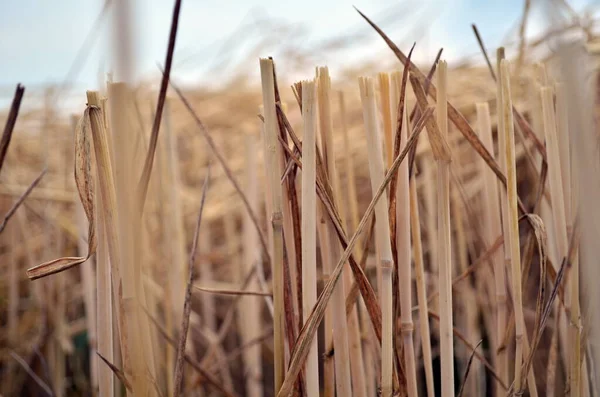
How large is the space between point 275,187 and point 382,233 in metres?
0.08

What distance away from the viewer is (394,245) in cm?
42

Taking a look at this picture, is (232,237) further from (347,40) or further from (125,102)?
(125,102)

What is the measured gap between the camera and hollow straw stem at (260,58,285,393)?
1.22 feet

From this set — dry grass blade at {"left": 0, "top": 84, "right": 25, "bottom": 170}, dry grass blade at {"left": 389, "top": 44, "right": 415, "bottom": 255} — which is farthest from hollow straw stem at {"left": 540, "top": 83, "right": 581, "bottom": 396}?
dry grass blade at {"left": 0, "top": 84, "right": 25, "bottom": 170}

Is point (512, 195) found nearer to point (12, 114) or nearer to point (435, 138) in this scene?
point (435, 138)

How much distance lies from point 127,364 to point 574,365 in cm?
34

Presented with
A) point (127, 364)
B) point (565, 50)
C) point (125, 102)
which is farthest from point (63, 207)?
point (565, 50)

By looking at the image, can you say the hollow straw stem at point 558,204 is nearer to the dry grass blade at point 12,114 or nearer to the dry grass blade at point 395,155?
the dry grass blade at point 395,155

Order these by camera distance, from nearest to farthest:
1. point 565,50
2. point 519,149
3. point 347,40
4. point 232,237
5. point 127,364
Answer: point 565,50, point 127,364, point 519,149, point 232,237, point 347,40

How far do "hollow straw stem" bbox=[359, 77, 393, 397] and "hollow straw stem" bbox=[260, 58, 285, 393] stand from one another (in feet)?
0.21

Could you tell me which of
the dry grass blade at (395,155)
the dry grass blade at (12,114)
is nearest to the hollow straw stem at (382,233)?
the dry grass blade at (395,155)

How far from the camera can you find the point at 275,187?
0.38 m

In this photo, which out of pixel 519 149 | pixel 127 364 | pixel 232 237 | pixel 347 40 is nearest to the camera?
pixel 127 364

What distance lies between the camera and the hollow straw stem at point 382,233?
1.25ft
